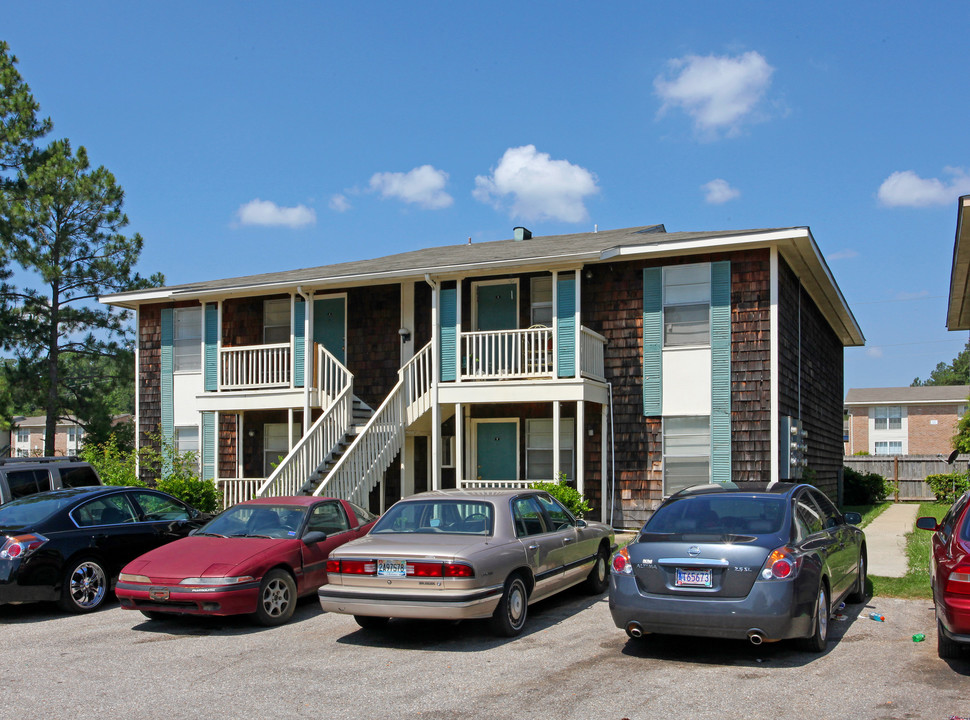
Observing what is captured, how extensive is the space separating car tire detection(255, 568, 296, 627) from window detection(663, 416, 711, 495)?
346 inches

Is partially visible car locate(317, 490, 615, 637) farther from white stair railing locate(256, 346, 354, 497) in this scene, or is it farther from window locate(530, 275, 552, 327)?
window locate(530, 275, 552, 327)

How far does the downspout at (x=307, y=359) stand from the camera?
58.1ft

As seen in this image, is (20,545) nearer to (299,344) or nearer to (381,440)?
(381,440)

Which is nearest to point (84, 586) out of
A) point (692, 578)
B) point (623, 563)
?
point (623, 563)

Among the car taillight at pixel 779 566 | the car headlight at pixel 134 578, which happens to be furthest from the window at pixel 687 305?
the car headlight at pixel 134 578

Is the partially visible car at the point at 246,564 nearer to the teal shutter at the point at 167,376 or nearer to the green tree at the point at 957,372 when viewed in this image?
the teal shutter at the point at 167,376

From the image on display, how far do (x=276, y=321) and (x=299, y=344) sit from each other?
2117 millimetres

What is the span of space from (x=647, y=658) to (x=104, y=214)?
2879 centimetres

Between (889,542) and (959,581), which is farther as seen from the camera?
(889,542)

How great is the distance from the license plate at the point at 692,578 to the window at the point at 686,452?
29.8 feet

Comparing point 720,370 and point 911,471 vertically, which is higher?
point 720,370

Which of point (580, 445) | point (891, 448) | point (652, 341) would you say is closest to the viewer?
point (580, 445)

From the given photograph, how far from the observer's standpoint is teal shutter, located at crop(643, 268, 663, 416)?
16.4 m

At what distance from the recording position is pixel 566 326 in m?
16.0
